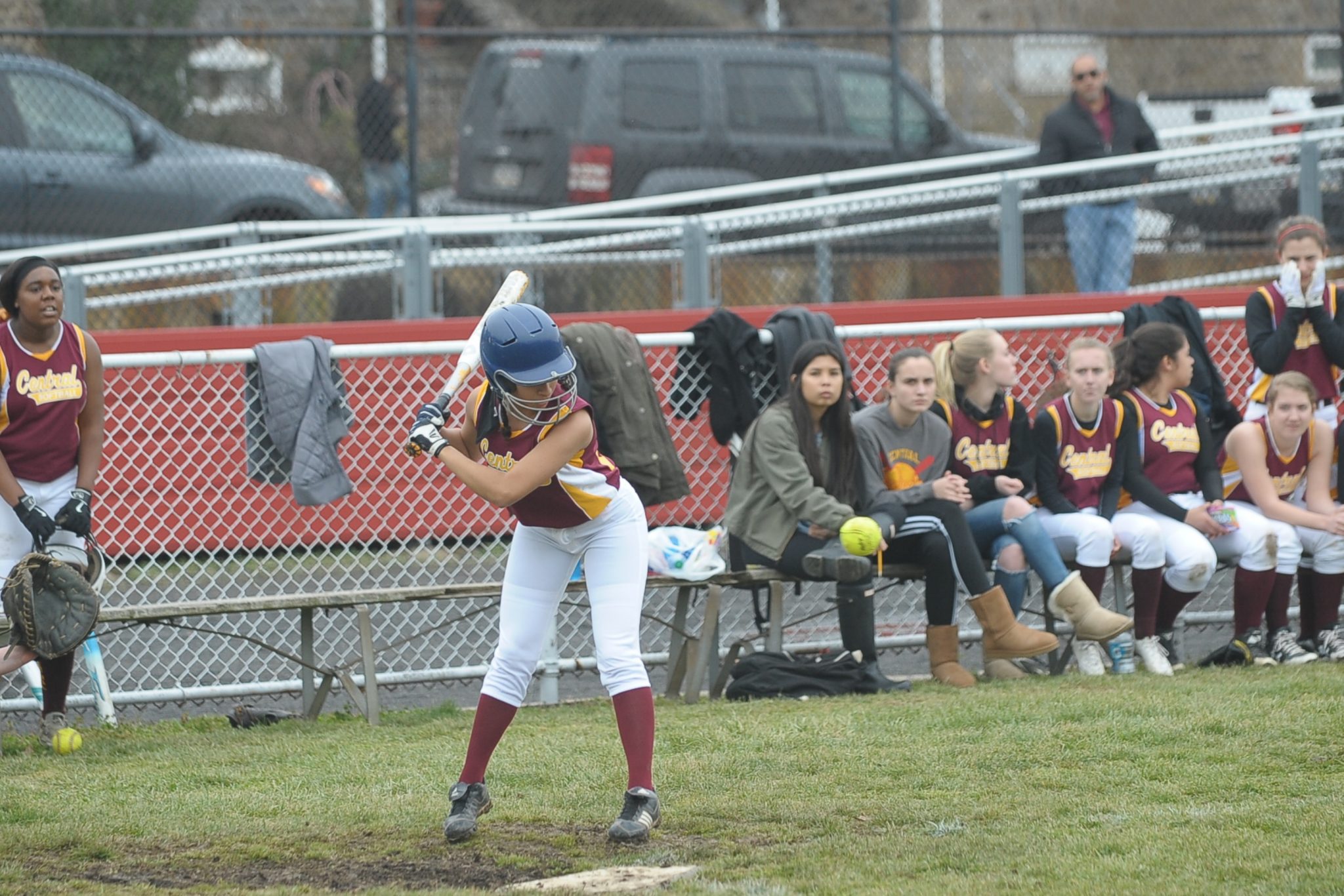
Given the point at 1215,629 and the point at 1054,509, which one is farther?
the point at 1215,629

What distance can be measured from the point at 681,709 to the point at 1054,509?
1944mm

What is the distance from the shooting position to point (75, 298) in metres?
9.23

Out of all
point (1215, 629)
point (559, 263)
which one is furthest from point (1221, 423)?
point (559, 263)

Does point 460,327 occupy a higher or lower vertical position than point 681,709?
higher

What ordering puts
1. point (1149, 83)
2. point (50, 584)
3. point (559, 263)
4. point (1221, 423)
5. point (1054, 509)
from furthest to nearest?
1. point (1149, 83)
2. point (559, 263)
3. point (1221, 423)
4. point (1054, 509)
5. point (50, 584)

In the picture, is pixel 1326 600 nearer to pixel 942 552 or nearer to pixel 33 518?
pixel 942 552

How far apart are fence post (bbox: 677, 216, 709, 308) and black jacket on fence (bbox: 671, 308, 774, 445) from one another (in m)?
2.34

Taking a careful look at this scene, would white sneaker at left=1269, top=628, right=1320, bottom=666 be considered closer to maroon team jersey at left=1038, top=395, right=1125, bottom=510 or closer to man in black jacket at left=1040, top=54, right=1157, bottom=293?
maroon team jersey at left=1038, top=395, right=1125, bottom=510

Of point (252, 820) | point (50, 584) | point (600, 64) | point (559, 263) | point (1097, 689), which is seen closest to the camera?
point (252, 820)

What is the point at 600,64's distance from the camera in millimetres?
13078

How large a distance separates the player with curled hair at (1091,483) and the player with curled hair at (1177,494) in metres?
0.06

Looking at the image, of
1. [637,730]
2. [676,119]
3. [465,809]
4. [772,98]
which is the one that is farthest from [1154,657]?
[772,98]

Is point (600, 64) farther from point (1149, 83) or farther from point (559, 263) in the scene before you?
point (1149, 83)

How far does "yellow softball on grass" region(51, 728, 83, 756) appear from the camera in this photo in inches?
245
